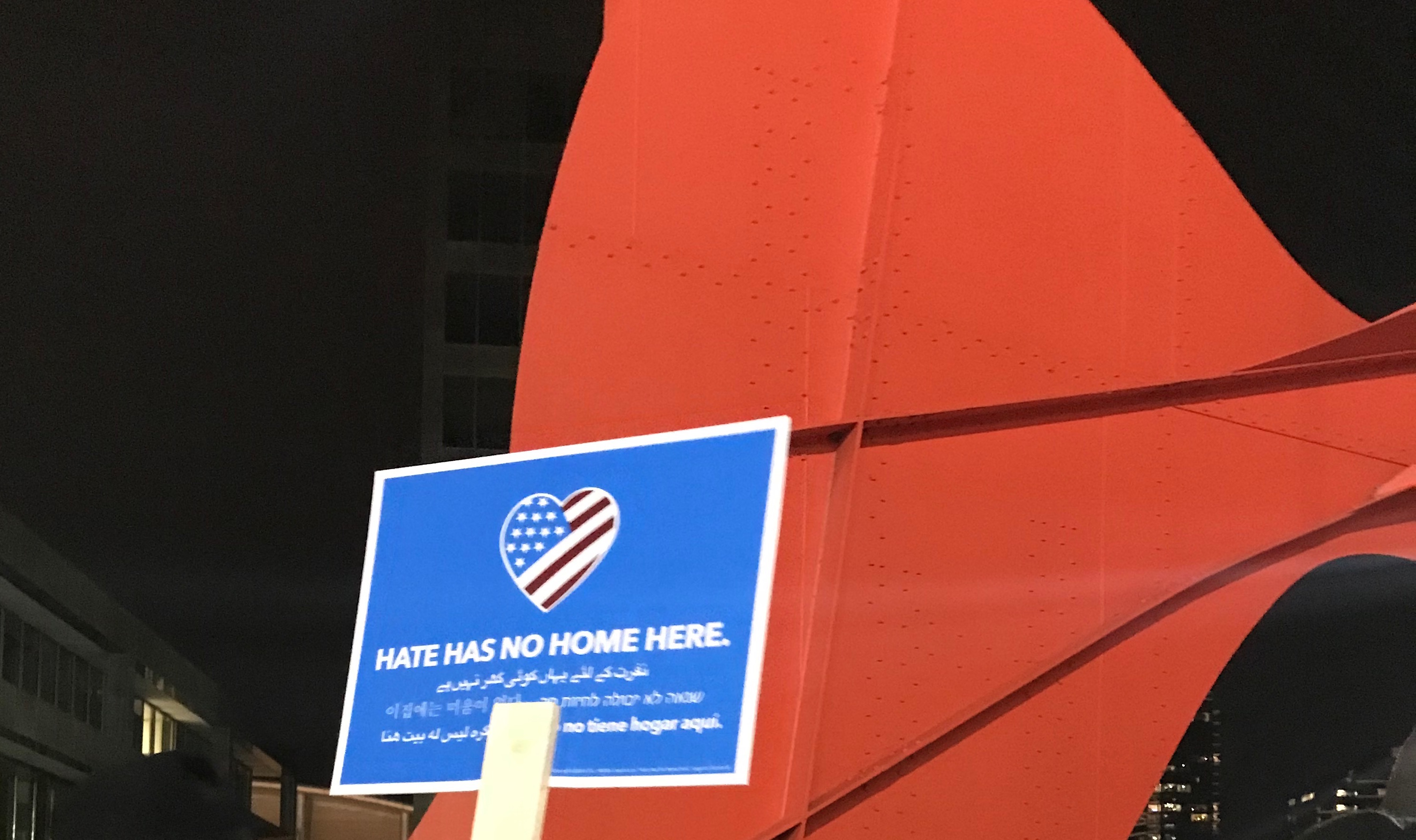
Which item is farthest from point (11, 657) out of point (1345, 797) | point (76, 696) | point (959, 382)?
point (1345, 797)

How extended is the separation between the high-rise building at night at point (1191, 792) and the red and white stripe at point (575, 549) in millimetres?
2608

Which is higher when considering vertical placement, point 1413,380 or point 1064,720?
point 1413,380

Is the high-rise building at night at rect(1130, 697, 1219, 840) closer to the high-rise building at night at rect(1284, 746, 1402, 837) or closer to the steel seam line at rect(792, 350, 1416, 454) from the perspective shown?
the high-rise building at night at rect(1284, 746, 1402, 837)

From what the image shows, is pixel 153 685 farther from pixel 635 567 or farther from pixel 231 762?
pixel 635 567

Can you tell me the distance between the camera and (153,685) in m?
4.23

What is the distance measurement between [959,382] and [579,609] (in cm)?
242

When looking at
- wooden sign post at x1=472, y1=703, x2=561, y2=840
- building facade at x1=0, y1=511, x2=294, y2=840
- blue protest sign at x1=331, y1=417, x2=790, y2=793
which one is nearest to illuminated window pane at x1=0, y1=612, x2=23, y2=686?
building facade at x1=0, y1=511, x2=294, y2=840

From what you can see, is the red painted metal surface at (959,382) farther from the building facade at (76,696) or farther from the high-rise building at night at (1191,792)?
the building facade at (76,696)

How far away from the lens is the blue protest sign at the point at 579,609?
5.90ft

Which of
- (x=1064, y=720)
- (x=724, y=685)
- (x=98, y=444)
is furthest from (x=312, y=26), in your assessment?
(x=724, y=685)

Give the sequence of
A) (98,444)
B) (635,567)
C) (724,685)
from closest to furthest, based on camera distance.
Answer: (724,685), (635,567), (98,444)

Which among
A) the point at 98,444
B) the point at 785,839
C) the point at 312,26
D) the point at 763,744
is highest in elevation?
the point at 312,26

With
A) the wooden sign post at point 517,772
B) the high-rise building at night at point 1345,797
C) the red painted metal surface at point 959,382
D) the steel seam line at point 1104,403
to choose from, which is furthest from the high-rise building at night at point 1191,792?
the wooden sign post at point 517,772

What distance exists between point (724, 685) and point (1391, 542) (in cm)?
300
